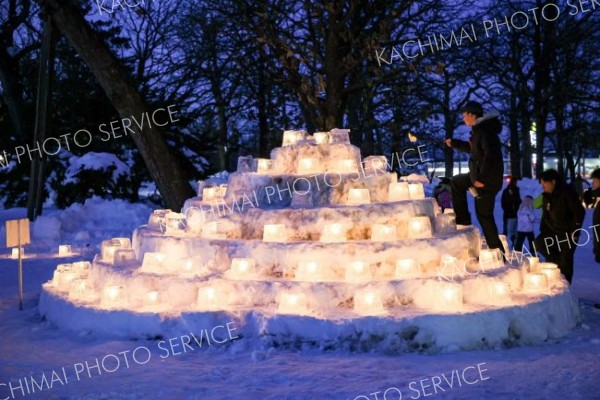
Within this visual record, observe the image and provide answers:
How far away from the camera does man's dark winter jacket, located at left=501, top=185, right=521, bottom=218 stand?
43.2ft

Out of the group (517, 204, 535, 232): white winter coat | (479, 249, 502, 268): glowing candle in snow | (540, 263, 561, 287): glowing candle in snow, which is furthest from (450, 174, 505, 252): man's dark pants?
(517, 204, 535, 232): white winter coat

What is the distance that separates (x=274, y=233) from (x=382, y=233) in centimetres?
121

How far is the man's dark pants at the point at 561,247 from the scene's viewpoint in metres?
8.39

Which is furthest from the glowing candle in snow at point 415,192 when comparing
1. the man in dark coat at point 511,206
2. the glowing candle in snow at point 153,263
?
the man in dark coat at point 511,206

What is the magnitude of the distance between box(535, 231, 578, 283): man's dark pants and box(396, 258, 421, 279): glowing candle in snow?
2.43 metres

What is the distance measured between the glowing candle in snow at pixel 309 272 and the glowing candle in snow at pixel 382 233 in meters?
0.79

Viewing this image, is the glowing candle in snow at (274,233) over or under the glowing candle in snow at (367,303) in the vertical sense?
over

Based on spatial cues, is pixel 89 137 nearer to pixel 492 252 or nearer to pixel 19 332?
pixel 19 332

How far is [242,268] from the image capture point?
7125 millimetres

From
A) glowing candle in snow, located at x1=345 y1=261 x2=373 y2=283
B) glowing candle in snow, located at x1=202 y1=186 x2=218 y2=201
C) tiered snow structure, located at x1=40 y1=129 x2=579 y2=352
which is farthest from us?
glowing candle in snow, located at x1=202 y1=186 x2=218 y2=201

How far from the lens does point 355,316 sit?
20.9 ft

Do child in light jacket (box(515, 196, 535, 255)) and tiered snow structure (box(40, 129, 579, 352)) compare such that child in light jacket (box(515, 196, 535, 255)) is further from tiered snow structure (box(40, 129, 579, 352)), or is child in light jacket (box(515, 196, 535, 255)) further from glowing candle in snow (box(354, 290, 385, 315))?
glowing candle in snow (box(354, 290, 385, 315))

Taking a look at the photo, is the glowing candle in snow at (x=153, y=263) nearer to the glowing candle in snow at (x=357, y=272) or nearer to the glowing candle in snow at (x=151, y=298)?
the glowing candle in snow at (x=151, y=298)

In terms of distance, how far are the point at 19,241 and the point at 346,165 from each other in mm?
4626
